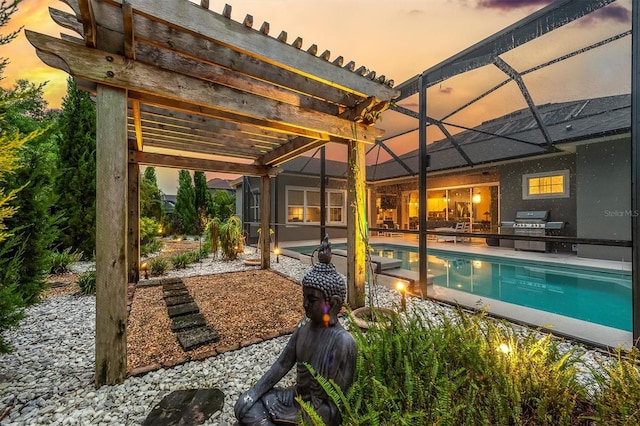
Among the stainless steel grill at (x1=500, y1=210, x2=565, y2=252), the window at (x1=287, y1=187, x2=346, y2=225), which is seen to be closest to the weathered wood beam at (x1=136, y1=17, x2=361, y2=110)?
the window at (x1=287, y1=187, x2=346, y2=225)

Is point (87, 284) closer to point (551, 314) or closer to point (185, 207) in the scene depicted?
point (551, 314)

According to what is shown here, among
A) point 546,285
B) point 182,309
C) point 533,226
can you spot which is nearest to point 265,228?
point 182,309

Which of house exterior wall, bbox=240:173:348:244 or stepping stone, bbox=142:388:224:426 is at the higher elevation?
house exterior wall, bbox=240:173:348:244

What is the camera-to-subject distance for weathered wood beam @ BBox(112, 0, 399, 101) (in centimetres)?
204

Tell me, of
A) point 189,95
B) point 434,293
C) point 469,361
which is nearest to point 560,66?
point 434,293

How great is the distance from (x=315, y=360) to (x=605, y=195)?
10.4 metres

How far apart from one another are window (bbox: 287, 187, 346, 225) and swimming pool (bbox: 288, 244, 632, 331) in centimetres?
583

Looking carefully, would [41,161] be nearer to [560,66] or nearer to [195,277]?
[195,277]

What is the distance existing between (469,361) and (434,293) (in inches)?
108

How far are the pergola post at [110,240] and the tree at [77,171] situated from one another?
705cm

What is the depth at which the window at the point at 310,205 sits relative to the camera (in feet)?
40.2

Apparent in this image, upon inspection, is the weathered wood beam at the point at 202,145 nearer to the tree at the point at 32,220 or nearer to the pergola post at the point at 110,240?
the tree at the point at 32,220

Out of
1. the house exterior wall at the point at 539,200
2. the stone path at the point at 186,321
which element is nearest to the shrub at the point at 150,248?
the stone path at the point at 186,321

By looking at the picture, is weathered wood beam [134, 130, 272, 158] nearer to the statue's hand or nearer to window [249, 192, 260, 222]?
the statue's hand
